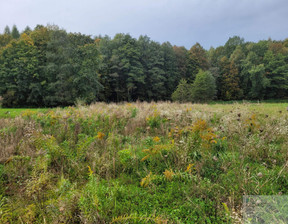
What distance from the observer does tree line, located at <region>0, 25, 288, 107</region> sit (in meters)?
23.3

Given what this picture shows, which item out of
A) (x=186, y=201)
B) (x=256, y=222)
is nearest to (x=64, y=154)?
(x=186, y=201)

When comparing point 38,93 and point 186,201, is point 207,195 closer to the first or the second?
point 186,201

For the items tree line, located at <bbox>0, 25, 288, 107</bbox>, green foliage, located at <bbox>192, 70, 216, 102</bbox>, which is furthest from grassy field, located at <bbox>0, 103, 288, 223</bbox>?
green foliage, located at <bbox>192, 70, 216, 102</bbox>

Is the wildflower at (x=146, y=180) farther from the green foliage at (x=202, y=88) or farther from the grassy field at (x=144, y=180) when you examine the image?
the green foliage at (x=202, y=88)

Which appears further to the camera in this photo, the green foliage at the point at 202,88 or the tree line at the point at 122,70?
the green foliage at the point at 202,88

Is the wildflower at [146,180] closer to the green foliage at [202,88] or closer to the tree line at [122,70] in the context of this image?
the tree line at [122,70]

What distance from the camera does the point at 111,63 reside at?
33219mm

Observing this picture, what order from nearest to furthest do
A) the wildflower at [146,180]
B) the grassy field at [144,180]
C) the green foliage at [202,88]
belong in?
1. the grassy field at [144,180]
2. the wildflower at [146,180]
3. the green foliage at [202,88]

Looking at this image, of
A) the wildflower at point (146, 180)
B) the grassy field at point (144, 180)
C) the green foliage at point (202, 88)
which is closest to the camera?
the grassy field at point (144, 180)

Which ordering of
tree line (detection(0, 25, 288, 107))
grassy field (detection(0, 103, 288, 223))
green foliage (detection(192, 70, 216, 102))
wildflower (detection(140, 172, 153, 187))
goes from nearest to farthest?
grassy field (detection(0, 103, 288, 223))
wildflower (detection(140, 172, 153, 187))
tree line (detection(0, 25, 288, 107))
green foliage (detection(192, 70, 216, 102))

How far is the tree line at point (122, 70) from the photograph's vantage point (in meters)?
23.3

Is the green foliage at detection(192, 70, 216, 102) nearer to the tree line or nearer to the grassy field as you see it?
the tree line

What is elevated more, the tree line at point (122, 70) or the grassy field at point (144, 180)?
the tree line at point (122, 70)

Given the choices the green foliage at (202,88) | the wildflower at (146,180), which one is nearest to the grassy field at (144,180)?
the wildflower at (146,180)
